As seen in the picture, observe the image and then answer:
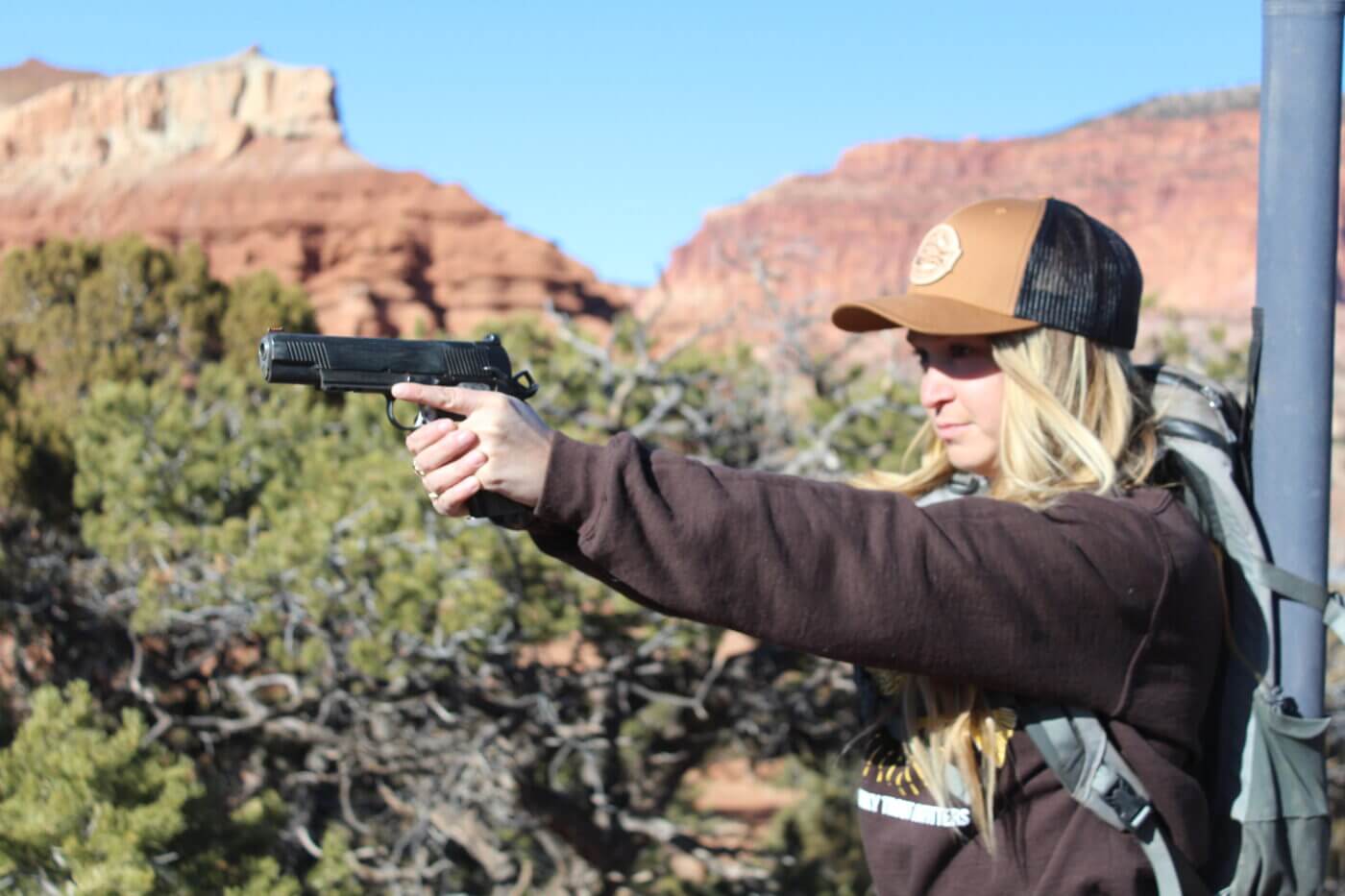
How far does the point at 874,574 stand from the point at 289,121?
4517 centimetres

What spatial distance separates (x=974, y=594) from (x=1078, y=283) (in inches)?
18.5

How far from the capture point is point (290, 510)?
233 inches

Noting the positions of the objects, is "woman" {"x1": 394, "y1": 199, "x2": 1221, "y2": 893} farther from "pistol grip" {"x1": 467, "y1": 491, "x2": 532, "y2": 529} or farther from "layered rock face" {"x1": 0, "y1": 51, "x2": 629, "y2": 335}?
"layered rock face" {"x1": 0, "y1": 51, "x2": 629, "y2": 335}

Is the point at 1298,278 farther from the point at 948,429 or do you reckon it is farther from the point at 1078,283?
the point at 948,429

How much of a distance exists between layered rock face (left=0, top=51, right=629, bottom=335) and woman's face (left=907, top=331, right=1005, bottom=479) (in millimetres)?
31628

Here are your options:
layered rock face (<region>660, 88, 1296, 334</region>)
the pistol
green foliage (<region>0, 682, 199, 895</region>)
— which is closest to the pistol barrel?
the pistol

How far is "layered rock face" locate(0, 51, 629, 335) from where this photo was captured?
37000 millimetres

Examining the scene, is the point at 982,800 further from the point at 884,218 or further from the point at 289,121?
the point at 884,218

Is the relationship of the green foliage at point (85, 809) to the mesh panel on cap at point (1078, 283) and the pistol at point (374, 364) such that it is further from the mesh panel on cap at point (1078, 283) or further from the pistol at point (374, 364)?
the mesh panel on cap at point (1078, 283)

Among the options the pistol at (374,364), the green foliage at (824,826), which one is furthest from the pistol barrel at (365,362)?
the green foliage at (824,826)

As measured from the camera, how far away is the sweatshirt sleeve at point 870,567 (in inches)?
50.9

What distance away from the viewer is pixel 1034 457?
1.58m

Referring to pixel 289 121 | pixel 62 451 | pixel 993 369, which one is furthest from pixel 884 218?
pixel 993 369

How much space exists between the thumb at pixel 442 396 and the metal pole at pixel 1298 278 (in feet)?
3.32
